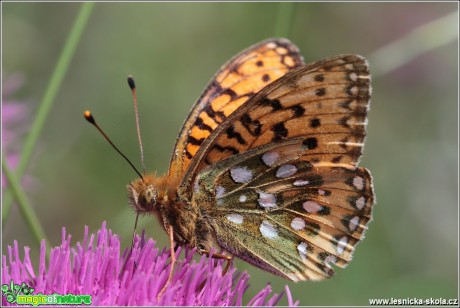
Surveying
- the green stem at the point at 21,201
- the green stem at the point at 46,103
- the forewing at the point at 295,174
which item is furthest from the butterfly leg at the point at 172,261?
the green stem at the point at 46,103

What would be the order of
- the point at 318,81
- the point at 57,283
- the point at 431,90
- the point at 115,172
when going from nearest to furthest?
1. the point at 57,283
2. the point at 318,81
3. the point at 115,172
4. the point at 431,90

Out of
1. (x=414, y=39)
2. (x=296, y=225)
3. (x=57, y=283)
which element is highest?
(x=414, y=39)

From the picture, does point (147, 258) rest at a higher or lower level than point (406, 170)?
lower

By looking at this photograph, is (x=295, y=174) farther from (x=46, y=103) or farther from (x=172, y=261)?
(x=46, y=103)

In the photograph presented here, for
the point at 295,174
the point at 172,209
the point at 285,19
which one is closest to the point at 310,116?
the point at 295,174

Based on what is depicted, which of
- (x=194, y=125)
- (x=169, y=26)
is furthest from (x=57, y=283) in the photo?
(x=169, y=26)

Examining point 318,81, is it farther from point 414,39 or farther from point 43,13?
point 43,13

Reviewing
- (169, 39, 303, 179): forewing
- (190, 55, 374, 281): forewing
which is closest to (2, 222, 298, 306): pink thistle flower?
(190, 55, 374, 281): forewing
